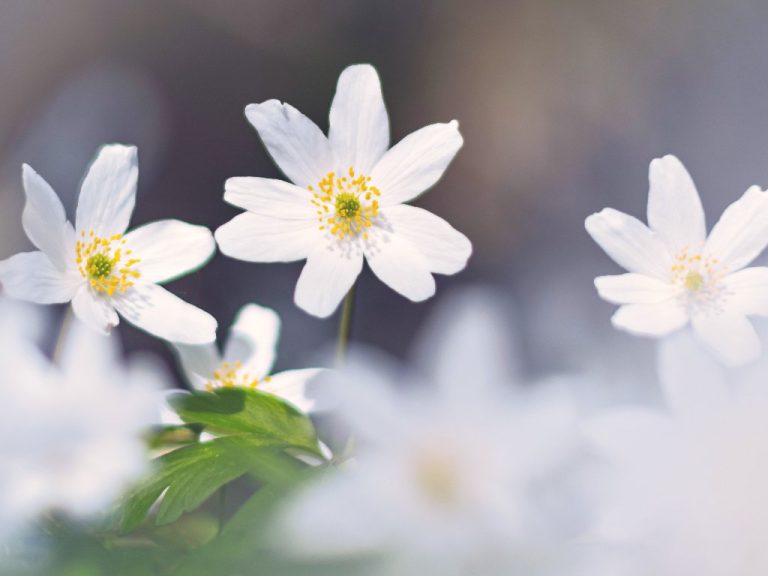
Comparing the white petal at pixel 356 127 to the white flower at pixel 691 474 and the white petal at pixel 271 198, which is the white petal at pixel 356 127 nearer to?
the white petal at pixel 271 198

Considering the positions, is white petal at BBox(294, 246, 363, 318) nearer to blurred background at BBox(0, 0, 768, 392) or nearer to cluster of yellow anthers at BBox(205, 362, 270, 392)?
cluster of yellow anthers at BBox(205, 362, 270, 392)

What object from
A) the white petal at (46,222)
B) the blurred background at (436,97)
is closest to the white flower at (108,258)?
the white petal at (46,222)

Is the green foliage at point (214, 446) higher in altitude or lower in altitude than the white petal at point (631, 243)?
lower

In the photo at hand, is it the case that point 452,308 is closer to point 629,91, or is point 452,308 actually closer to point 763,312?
point 763,312

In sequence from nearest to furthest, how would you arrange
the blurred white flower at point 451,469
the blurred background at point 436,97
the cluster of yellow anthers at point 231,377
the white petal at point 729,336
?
the blurred white flower at point 451,469 → the white petal at point 729,336 → the cluster of yellow anthers at point 231,377 → the blurred background at point 436,97

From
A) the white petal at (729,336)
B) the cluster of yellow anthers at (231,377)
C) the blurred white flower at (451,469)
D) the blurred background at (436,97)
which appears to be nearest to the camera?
the blurred white flower at (451,469)

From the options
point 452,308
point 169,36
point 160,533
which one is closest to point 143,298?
point 160,533

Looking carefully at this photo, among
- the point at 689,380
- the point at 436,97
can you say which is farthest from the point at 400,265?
the point at 436,97

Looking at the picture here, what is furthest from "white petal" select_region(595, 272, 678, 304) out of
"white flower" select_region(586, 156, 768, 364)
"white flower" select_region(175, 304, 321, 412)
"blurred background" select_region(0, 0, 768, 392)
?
"blurred background" select_region(0, 0, 768, 392)
